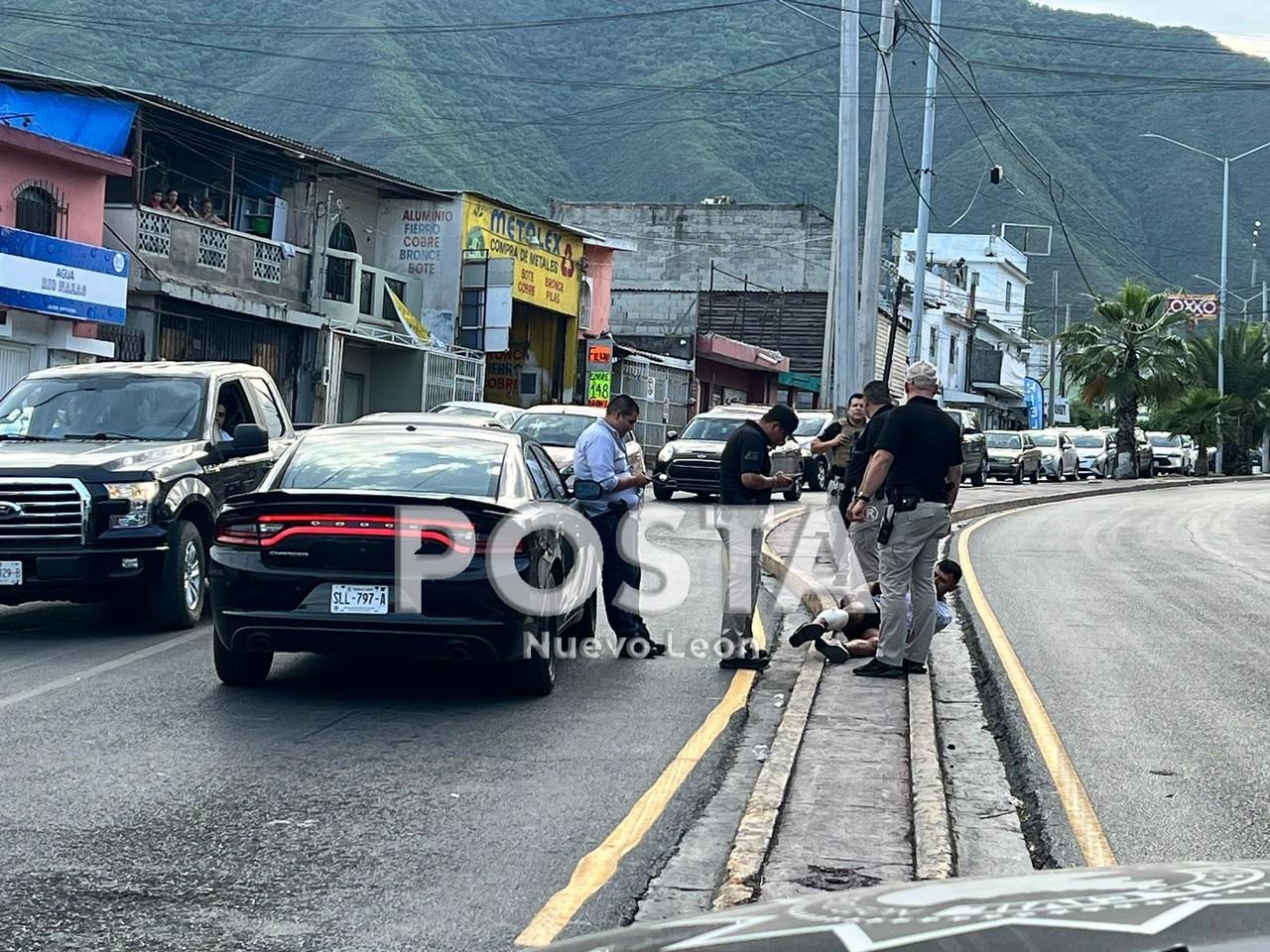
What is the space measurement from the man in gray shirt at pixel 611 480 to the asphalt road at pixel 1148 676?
275 centimetres

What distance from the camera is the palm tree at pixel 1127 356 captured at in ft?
163

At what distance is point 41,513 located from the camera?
10.3 metres

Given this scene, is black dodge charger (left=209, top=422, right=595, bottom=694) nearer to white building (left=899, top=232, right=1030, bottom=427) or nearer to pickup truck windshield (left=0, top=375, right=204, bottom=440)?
pickup truck windshield (left=0, top=375, right=204, bottom=440)

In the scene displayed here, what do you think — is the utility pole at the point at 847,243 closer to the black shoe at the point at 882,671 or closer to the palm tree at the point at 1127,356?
the black shoe at the point at 882,671

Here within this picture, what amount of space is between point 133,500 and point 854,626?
494 centimetres

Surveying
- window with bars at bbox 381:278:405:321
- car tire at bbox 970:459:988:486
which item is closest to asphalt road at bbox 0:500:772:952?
window with bars at bbox 381:278:405:321

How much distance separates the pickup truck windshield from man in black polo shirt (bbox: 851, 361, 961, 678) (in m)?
5.32

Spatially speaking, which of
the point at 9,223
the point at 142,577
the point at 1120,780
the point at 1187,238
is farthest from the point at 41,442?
the point at 1187,238

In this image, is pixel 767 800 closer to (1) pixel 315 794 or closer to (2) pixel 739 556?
(1) pixel 315 794

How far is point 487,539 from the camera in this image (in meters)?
8.38

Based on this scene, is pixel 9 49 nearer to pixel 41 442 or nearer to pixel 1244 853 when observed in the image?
pixel 41 442

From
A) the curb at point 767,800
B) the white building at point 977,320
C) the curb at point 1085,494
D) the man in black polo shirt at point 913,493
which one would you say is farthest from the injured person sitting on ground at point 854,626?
the white building at point 977,320

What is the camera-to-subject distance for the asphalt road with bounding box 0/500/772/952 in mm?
4988

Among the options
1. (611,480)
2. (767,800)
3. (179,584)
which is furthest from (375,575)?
(179,584)
